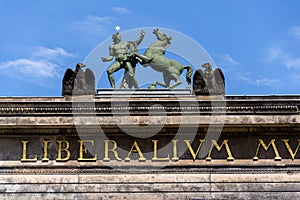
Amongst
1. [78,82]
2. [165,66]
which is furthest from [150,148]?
[165,66]

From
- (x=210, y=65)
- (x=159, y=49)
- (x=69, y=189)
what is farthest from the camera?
(x=159, y=49)

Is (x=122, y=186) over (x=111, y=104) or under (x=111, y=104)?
under

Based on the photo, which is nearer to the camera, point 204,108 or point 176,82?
point 204,108

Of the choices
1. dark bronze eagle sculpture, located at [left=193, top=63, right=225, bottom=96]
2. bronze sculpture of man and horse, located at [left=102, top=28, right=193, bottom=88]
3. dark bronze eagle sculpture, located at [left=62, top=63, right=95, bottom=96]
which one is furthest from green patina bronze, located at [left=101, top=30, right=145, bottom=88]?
dark bronze eagle sculpture, located at [left=193, top=63, right=225, bottom=96]

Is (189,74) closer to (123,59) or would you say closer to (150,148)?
(123,59)

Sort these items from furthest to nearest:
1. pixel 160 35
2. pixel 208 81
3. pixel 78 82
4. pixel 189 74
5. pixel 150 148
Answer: pixel 160 35 < pixel 189 74 < pixel 208 81 < pixel 78 82 < pixel 150 148

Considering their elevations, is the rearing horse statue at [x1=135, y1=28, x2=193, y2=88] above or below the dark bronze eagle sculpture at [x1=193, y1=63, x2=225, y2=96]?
above

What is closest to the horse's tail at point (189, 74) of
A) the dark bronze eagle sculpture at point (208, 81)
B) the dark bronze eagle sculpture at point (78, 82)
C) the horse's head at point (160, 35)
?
the dark bronze eagle sculpture at point (208, 81)

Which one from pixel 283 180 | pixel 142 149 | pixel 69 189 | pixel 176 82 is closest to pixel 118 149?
pixel 142 149

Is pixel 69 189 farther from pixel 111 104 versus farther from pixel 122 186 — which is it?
pixel 111 104

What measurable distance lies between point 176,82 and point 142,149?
337 cm

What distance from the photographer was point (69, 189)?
18812 mm

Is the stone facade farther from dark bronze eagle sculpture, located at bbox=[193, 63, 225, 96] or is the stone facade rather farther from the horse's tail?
the horse's tail

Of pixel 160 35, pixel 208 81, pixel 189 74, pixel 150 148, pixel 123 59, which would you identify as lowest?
pixel 150 148
